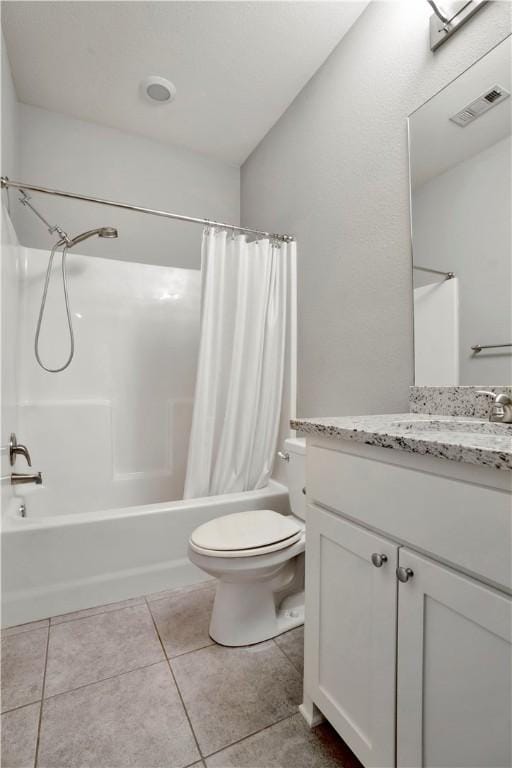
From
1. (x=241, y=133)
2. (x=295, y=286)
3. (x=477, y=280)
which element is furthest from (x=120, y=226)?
(x=477, y=280)

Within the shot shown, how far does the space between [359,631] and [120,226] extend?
2483 millimetres

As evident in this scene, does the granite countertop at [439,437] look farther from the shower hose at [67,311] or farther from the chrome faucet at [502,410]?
the shower hose at [67,311]

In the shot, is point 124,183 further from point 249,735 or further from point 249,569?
point 249,735

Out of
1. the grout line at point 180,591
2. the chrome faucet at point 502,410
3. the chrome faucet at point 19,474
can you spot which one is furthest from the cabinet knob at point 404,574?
the chrome faucet at point 19,474

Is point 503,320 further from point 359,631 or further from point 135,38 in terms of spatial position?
point 135,38

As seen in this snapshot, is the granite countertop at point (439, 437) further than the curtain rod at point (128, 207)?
No

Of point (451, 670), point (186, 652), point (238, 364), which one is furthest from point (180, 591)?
point (451, 670)

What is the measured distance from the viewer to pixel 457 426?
104cm

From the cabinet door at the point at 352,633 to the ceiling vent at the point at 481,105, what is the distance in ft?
4.08

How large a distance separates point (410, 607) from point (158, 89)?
8.21 feet

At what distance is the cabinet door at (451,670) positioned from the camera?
22.2 inches

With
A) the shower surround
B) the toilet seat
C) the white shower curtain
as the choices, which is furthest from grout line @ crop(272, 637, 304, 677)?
the white shower curtain

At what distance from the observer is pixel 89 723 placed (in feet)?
3.43

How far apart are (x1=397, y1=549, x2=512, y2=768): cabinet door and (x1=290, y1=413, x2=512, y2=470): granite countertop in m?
0.20
